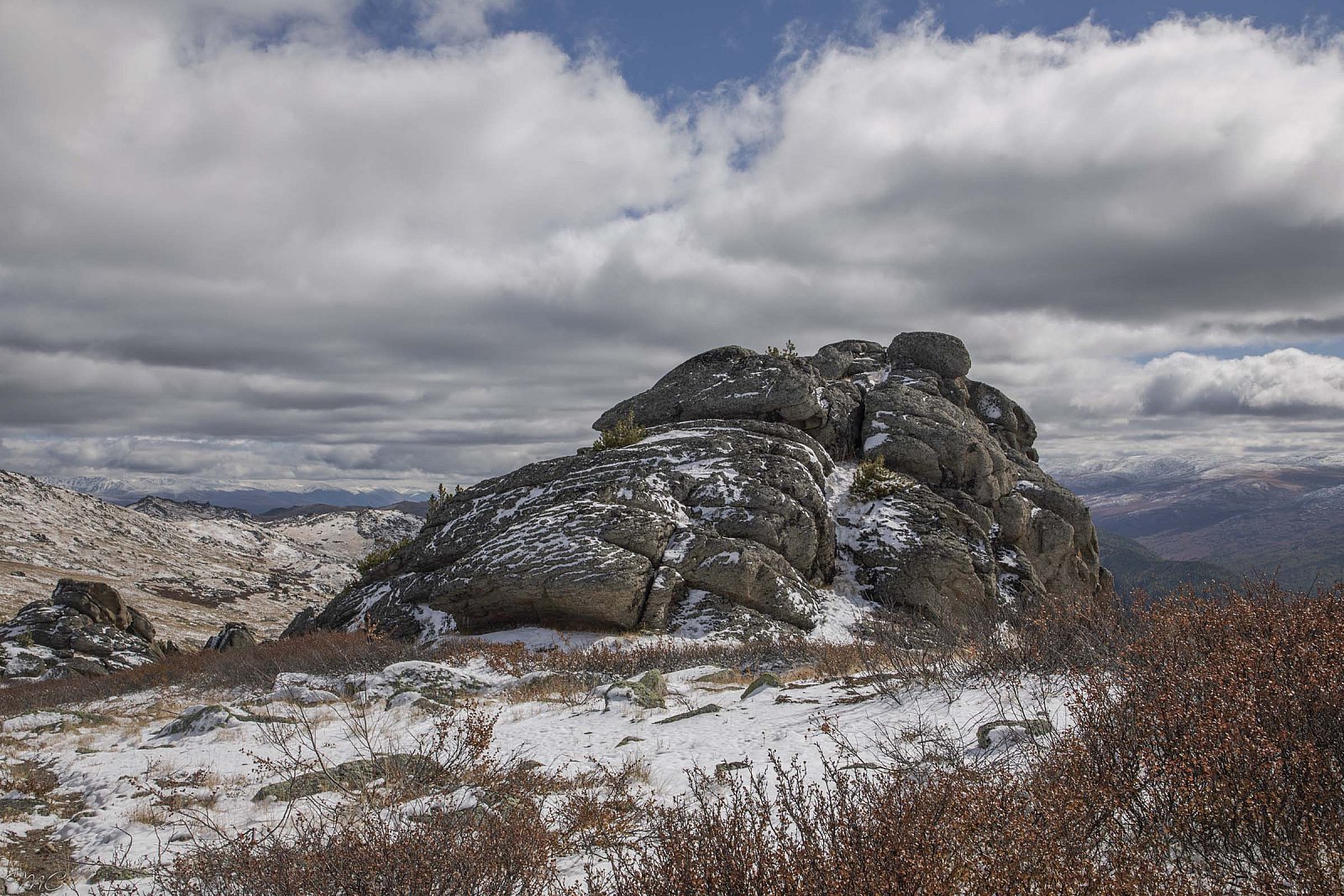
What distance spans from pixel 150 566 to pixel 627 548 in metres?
124

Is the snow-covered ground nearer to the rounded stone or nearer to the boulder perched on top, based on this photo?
the boulder perched on top

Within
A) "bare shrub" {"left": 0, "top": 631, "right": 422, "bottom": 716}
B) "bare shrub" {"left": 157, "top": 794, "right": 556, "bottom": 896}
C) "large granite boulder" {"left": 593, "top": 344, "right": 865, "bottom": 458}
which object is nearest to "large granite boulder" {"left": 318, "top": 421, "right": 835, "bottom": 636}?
"bare shrub" {"left": 0, "top": 631, "right": 422, "bottom": 716}

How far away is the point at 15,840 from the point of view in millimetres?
6949

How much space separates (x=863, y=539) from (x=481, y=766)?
57.4 ft

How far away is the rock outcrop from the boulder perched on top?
11998mm

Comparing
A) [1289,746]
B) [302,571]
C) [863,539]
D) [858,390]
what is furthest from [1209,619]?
[302,571]

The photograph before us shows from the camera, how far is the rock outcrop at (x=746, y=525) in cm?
1830

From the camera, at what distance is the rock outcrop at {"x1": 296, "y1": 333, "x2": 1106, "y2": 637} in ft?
60.0

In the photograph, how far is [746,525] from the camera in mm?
20094

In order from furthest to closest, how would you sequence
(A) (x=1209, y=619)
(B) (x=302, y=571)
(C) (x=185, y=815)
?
(B) (x=302, y=571) < (C) (x=185, y=815) < (A) (x=1209, y=619)

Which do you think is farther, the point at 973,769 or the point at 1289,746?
the point at 973,769

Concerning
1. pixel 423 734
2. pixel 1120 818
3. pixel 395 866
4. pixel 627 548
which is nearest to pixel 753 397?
pixel 627 548

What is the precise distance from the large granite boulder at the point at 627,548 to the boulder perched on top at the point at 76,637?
1218cm

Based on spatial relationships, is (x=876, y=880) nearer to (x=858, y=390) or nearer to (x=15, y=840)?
(x=15, y=840)
